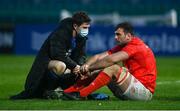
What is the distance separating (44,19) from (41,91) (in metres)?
22.9

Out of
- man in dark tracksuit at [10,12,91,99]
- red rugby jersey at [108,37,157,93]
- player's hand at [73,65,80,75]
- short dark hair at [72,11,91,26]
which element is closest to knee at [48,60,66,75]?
man in dark tracksuit at [10,12,91,99]

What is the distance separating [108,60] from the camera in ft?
33.2

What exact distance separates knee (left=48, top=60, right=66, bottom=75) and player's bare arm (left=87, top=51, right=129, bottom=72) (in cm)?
40

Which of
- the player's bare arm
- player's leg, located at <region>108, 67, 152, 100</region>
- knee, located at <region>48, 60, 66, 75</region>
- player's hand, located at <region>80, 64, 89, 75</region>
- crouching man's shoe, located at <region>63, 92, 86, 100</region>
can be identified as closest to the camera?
the player's bare arm

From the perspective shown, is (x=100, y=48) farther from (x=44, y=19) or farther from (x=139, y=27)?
(x=44, y=19)

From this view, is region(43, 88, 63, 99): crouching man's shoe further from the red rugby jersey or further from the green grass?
→ the red rugby jersey

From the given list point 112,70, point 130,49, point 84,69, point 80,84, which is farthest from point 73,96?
point 130,49

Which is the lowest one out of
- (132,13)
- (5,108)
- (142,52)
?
(5,108)

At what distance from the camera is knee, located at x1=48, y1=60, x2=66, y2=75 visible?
10.5 m

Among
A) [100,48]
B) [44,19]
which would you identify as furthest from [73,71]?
[44,19]

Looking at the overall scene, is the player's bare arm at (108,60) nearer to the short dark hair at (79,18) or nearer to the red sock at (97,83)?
the red sock at (97,83)

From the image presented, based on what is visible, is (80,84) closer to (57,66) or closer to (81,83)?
(81,83)

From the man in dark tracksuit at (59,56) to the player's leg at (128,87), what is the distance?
645 millimetres

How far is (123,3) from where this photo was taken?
35.5 m
